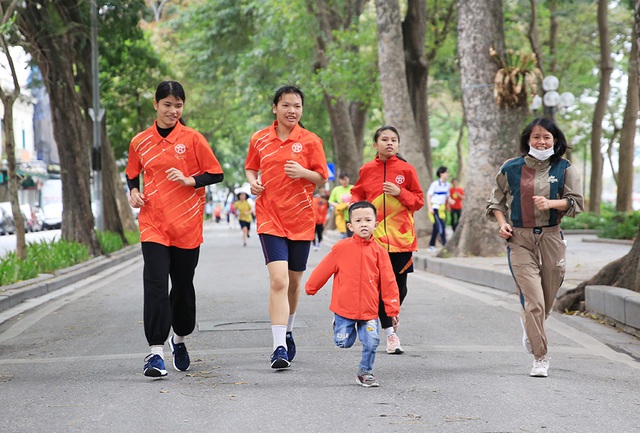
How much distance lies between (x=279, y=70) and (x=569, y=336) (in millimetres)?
28385

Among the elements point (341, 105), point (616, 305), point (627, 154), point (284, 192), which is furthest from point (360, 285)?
point (341, 105)

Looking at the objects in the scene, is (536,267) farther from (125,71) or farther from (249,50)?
(249,50)

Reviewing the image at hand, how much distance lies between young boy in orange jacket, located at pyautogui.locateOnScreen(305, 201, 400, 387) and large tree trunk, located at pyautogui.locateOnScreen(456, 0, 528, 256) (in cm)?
1132

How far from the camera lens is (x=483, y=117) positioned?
17.6m

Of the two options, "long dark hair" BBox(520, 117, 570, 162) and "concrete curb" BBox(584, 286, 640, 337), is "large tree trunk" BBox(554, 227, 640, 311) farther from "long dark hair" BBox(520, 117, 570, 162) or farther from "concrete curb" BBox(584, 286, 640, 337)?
"long dark hair" BBox(520, 117, 570, 162)

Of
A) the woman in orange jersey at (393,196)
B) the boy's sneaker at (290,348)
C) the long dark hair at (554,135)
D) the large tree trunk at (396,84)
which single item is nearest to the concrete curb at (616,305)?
the woman in orange jersey at (393,196)

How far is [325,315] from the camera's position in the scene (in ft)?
33.7

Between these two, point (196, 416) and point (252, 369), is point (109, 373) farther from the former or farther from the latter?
point (196, 416)

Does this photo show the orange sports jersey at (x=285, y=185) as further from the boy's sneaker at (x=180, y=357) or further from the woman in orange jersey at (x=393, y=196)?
the woman in orange jersey at (x=393, y=196)

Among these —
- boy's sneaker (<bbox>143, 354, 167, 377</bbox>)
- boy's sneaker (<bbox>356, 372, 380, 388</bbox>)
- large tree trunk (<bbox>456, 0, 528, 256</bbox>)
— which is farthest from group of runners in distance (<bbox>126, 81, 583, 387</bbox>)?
large tree trunk (<bbox>456, 0, 528, 256</bbox>)

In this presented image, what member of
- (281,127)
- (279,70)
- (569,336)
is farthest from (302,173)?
(279,70)

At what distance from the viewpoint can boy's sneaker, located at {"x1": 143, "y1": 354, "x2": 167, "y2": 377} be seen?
6.61 m

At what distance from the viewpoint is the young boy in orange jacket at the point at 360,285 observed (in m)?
6.29

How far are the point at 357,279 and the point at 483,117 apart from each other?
38.3ft
